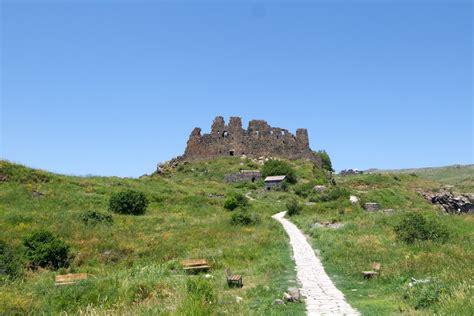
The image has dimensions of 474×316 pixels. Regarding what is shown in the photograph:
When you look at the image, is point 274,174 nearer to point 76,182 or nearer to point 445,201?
point 445,201

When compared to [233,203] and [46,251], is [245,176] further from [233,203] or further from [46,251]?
[46,251]

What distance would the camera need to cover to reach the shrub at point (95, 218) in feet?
98.6

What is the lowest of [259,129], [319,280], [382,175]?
[319,280]

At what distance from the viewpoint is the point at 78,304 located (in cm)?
1092

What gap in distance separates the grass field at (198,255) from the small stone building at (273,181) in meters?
5.46

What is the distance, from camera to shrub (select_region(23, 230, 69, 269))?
Answer: 2108cm

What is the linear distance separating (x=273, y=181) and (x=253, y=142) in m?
17.5

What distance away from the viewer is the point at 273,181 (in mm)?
57875

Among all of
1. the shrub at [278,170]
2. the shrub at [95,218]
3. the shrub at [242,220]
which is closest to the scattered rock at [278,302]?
the shrub at [242,220]

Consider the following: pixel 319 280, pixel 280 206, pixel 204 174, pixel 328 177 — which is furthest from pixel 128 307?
pixel 328 177

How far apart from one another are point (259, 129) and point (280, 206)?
2948 centimetres

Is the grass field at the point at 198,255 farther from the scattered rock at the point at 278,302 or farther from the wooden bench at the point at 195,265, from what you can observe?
the wooden bench at the point at 195,265

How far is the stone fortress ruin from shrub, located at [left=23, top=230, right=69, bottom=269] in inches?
2084

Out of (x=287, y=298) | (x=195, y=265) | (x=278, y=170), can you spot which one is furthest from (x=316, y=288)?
(x=278, y=170)
